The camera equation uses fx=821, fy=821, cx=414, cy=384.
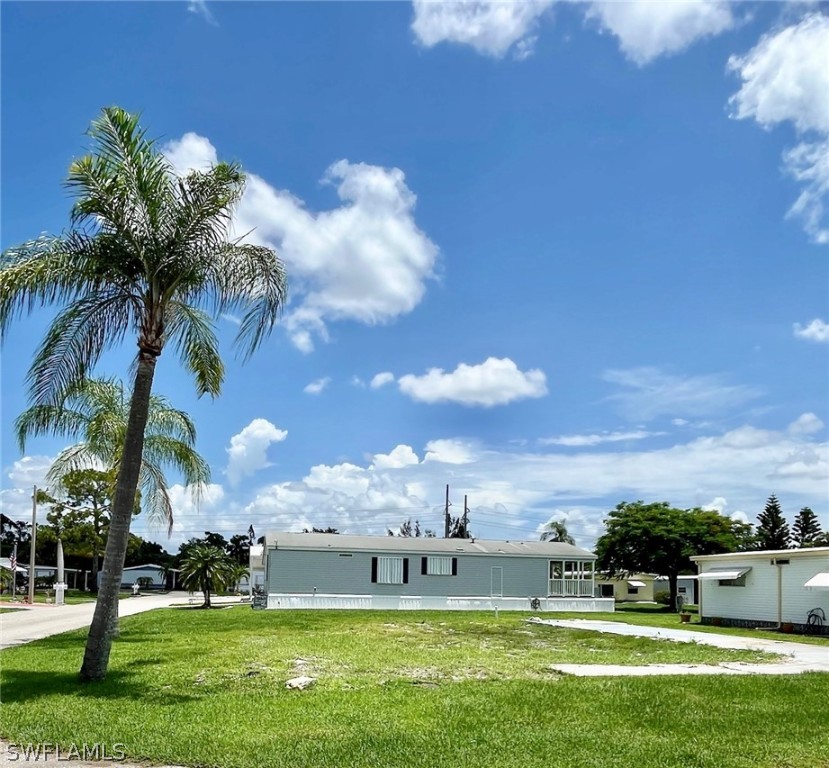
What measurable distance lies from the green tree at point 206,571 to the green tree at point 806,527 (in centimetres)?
6162

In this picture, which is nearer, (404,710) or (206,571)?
(404,710)

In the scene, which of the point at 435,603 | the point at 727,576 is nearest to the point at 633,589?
the point at 435,603

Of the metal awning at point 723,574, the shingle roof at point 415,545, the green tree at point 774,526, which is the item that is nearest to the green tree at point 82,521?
the shingle roof at point 415,545

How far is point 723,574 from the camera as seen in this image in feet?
94.1

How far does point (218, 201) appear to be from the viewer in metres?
12.2

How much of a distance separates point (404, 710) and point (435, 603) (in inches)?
1088

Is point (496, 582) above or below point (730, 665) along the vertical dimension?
above

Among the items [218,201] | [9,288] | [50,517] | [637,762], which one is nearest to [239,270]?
[218,201]

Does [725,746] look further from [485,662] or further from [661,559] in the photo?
[661,559]

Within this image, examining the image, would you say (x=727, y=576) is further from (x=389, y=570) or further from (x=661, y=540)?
(x=661, y=540)

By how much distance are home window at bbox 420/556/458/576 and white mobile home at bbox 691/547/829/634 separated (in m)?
12.1

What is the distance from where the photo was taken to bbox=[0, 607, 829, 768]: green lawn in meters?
7.43

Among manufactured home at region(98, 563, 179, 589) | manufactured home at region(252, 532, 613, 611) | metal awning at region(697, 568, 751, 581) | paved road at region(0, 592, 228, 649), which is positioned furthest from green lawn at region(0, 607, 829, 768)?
manufactured home at region(98, 563, 179, 589)

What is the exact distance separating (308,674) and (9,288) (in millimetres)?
6874
